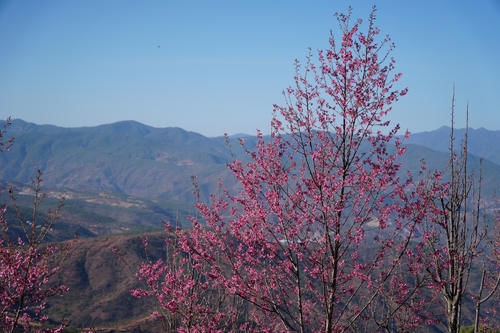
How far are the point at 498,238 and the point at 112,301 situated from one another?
89.0 m

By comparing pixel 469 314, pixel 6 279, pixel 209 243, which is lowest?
pixel 469 314

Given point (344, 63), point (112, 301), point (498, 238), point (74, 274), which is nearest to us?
point (344, 63)

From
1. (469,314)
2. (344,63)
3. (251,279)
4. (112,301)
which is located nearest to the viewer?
(344,63)

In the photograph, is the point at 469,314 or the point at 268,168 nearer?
the point at 268,168

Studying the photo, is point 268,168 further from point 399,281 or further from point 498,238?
point 498,238

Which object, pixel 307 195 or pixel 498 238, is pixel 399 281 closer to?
pixel 307 195

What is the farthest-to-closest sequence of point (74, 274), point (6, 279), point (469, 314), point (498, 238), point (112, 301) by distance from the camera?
point (469, 314) < point (74, 274) < point (112, 301) < point (498, 238) < point (6, 279)

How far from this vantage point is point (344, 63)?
8.05 meters

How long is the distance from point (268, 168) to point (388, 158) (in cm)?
242

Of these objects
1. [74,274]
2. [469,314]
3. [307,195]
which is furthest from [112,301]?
[469,314]

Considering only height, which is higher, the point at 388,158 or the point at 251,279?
the point at 388,158

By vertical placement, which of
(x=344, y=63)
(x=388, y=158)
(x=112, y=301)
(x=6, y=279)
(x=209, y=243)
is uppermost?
(x=344, y=63)

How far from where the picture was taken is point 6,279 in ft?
36.8

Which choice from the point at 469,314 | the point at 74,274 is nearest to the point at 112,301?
the point at 74,274
